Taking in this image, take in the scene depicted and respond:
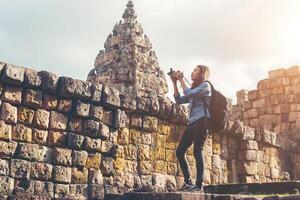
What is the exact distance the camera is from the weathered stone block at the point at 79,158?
8773mm

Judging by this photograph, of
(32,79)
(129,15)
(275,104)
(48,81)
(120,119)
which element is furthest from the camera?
(129,15)

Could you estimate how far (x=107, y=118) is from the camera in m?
9.48

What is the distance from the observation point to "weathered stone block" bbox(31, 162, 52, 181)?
322 inches

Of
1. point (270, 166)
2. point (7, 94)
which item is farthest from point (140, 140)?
point (270, 166)

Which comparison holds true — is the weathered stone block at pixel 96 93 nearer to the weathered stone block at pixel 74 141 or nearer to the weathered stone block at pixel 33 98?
the weathered stone block at pixel 74 141

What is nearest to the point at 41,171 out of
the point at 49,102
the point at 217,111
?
the point at 49,102

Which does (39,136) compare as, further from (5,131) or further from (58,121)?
(5,131)

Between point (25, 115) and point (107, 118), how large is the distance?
1710 mm

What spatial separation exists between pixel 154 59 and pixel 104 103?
49.3 ft

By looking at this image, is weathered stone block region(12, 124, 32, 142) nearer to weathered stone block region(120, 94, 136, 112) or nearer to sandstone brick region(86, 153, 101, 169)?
sandstone brick region(86, 153, 101, 169)

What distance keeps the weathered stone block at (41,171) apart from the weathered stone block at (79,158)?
51 centimetres

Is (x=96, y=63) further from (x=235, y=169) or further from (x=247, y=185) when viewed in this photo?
(x=247, y=185)

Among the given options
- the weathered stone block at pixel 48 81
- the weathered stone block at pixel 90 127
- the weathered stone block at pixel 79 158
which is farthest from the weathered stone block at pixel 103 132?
the weathered stone block at pixel 48 81

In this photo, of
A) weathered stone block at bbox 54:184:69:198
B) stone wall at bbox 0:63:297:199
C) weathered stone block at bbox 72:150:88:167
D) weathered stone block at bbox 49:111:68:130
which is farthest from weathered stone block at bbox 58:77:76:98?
weathered stone block at bbox 54:184:69:198
